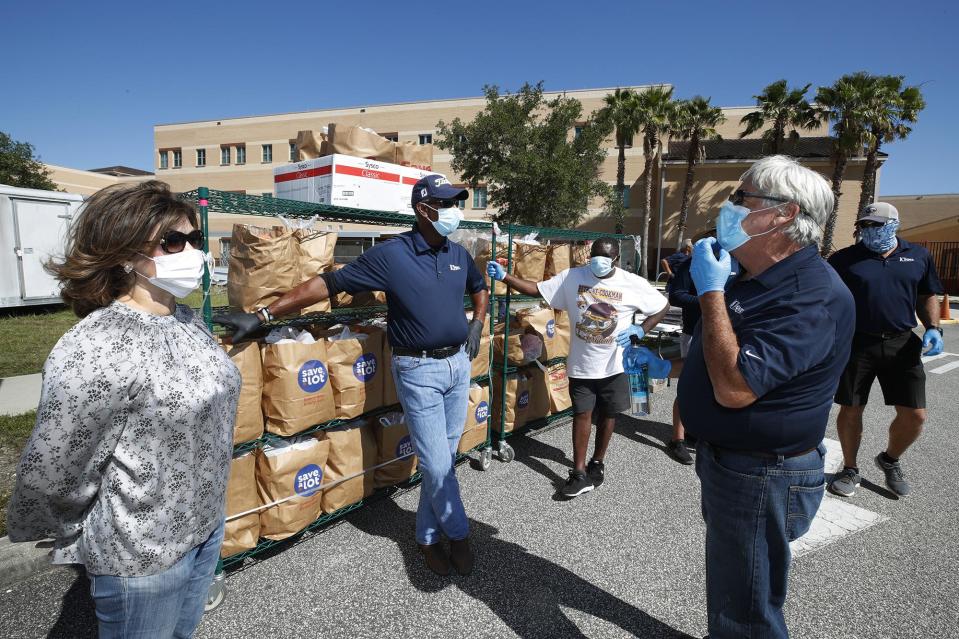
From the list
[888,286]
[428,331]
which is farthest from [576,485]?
[888,286]

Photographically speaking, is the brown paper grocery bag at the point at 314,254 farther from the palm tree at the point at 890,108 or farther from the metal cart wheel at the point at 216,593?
the palm tree at the point at 890,108

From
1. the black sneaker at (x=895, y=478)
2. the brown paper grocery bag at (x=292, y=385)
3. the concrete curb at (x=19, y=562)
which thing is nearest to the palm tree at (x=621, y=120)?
the black sneaker at (x=895, y=478)

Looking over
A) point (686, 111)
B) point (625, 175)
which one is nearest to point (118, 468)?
point (686, 111)

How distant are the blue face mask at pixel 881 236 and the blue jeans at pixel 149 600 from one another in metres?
4.64

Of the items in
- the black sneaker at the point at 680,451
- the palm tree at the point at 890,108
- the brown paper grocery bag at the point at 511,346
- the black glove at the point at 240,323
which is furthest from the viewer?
the palm tree at the point at 890,108

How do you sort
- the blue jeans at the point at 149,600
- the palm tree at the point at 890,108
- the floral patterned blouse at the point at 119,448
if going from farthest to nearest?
the palm tree at the point at 890,108 → the blue jeans at the point at 149,600 → the floral patterned blouse at the point at 119,448

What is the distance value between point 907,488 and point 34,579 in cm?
596

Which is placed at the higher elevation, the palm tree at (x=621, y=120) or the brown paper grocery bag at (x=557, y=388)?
the palm tree at (x=621, y=120)

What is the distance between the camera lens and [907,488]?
397 cm

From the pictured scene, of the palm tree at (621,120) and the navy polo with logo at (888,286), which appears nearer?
the navy polo with logo at (888,286)

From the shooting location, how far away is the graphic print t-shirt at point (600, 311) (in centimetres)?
381

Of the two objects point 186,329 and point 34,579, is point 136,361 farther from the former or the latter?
point 34,579

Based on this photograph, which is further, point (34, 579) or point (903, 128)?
point (903, 128)

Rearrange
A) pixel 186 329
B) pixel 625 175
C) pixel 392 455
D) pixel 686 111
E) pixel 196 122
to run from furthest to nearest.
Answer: pixel 196 122, pixel 625 175, pixel 686 111, pixel 392 455, pixel 186 329
